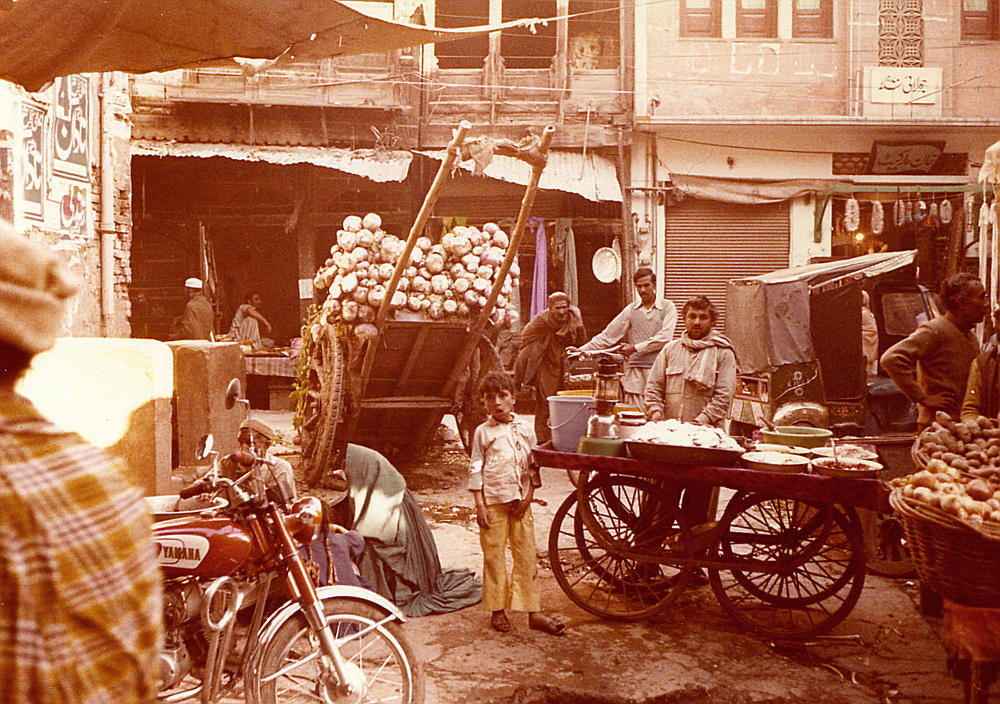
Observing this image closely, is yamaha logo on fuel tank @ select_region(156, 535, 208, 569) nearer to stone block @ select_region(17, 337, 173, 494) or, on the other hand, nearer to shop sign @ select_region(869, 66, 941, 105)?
stone block @ select_region(17, 337, 173, 494)

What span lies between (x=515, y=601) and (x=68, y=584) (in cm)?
408

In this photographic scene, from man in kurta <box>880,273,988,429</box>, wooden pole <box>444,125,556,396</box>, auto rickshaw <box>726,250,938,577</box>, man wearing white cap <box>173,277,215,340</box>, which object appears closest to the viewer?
man in kurta <box>880,273,988,429</box>

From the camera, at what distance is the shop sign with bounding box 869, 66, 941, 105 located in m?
16.5

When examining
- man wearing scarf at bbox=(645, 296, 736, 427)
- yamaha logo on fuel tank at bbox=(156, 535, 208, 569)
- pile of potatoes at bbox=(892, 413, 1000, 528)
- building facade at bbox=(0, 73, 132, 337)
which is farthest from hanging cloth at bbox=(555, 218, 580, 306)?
yamaha logo on fuel tank at bbox=(156, 535, 208, 569)

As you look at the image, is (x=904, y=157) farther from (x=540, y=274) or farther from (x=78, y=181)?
(x=78, y=181)

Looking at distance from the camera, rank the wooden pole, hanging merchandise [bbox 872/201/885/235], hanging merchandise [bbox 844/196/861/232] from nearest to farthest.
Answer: the wooden pole → hanging merchandise [bbox 872/201/885/235] → hanging merchandise [bbox 844/196/861/232]

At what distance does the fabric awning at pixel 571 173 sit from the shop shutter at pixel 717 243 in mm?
1521

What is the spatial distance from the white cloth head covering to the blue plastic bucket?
431cm

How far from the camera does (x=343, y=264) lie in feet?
28.3

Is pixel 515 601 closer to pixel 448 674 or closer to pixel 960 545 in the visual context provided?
pixel 448 674

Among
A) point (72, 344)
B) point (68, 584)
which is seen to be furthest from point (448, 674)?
point (68, 584)

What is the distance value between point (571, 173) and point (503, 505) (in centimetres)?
1118

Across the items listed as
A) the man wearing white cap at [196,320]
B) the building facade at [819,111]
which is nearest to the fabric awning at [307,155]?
the man wearing white cap at [196,320]

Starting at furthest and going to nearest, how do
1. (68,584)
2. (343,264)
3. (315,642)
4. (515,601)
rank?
1. (343,264)
2. (515,601)
3. (315,642)
4. (68,584)
